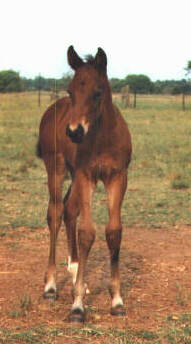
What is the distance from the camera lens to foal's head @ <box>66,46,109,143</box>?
397cm

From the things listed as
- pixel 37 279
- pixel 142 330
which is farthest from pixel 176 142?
pixel 142 330

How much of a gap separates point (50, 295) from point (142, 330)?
3.82ft

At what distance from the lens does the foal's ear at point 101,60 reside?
4219mm

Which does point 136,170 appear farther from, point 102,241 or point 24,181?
point 102,241

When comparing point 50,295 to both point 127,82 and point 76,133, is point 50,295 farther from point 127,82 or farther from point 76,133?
point 127,82

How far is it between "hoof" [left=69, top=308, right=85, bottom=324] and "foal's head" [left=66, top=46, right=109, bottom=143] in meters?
1.42

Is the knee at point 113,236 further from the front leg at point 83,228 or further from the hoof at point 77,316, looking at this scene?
Answer: the hoof at point 77,316

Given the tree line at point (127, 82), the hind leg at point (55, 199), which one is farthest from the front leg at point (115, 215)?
the tree line at point (127, 82)

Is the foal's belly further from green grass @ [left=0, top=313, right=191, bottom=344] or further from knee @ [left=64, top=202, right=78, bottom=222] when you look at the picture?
green grass @ [left=0, top=313, right=191, bottom=344]

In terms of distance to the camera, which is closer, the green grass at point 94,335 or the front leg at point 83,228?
the green grass at point 94,335

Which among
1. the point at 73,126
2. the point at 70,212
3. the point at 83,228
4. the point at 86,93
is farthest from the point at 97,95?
the point at 70,212

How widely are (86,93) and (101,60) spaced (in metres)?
0.34

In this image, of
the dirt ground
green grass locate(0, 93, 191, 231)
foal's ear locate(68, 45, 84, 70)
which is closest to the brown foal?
foal's ear locate(68, 45, 84, 70)

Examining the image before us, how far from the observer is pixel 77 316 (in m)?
4.38
